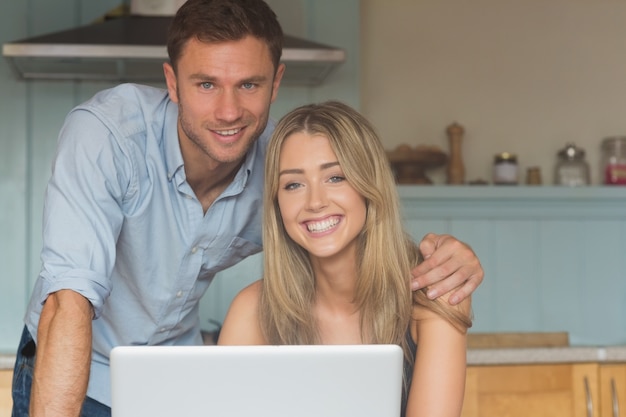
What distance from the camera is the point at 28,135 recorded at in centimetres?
327

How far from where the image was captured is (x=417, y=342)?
6.08 ft

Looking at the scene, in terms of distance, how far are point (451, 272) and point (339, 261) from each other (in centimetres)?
23

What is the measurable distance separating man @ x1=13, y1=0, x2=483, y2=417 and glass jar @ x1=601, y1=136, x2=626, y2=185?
186cm

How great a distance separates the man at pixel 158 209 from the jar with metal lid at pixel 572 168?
5.67 ft

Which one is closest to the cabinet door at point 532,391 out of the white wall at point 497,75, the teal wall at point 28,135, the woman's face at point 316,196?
the white wall at point 497,75

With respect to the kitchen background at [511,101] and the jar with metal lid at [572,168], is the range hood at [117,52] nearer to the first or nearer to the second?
the kitchen background at [511,101]

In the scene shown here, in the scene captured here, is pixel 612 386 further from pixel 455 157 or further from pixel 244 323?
pixel 244 323

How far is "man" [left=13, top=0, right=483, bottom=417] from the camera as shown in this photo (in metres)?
1.45

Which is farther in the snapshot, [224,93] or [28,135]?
[28,135]

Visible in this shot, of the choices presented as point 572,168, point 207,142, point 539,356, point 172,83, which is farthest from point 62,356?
point 572,168

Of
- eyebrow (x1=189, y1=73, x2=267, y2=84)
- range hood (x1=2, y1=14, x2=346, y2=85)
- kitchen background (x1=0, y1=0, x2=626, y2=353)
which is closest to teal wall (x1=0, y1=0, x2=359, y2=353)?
range hood (x1=2, y1=14, x2=346, y2=85)

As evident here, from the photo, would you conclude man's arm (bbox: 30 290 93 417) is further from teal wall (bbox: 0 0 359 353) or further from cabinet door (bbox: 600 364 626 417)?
cabinet door (bbox: 600 364 626 417)

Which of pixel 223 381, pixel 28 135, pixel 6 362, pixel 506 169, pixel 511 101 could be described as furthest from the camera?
pixel 511 101

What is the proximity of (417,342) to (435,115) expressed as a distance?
1.91 meters
